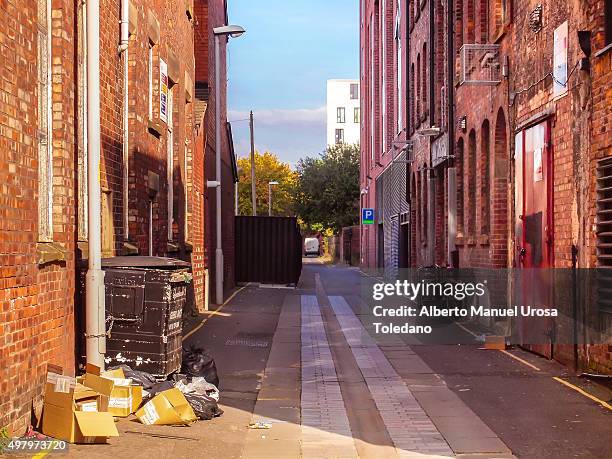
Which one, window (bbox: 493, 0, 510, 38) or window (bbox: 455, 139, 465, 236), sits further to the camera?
window (bbox: 455, 139, 465, 236)

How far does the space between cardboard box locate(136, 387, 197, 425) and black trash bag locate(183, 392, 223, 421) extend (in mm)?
291

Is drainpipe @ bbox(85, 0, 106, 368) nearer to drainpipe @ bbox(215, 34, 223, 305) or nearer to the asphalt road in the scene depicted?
the asphalt road

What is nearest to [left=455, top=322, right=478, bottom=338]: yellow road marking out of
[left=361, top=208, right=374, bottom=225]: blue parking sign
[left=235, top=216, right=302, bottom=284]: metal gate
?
[left=235, top=216, right=302, bottom=284]: metal gate

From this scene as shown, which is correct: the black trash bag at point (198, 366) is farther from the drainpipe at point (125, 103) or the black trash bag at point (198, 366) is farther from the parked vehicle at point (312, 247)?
the parked vehicle at point (312, 247)

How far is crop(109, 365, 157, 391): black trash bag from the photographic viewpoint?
9.34 m

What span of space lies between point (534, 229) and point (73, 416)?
9091 millimetres

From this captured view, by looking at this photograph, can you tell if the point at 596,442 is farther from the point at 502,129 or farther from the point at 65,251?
the point at 502,129

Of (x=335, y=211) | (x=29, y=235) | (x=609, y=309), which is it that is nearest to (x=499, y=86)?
(x=609, y=309)

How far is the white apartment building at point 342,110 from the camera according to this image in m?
116

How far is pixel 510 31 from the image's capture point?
54.1 ft

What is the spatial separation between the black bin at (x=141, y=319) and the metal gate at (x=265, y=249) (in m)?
25.7

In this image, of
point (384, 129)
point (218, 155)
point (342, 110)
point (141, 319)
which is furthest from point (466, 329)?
point (342, 110)

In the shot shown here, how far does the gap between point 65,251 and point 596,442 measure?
195 inches

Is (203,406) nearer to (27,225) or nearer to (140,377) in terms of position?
(140,377)
